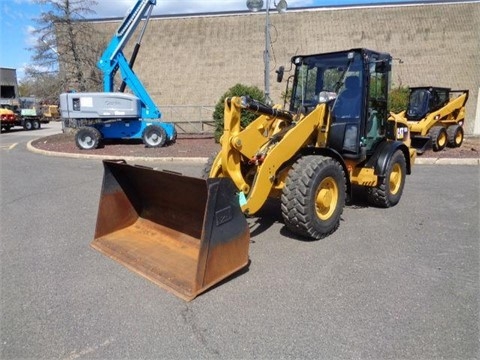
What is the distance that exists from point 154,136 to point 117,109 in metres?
1.53

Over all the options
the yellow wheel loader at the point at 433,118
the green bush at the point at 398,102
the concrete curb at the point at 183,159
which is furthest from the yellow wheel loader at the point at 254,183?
the green bush at the point at 398,102

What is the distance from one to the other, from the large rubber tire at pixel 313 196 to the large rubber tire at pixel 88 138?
10.1 meters

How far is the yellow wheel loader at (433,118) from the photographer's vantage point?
478 inches

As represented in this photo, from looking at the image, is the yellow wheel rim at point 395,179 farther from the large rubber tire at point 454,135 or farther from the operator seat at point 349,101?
the large rubber tire at point 454,135

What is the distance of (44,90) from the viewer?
18.2 meters

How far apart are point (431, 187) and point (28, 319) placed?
7288 millimetres

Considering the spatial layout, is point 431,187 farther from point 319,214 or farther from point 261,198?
point 261,198

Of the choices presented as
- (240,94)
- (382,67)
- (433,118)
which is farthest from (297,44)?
(382,67)

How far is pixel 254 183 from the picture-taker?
4266 millimetres

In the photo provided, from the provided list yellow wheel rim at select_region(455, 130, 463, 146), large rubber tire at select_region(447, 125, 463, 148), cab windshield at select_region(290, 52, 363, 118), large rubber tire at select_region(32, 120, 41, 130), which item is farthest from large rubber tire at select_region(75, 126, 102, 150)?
large rubber tire at select_region(32, 120, 41, 130)

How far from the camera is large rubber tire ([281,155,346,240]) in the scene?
4.38 m

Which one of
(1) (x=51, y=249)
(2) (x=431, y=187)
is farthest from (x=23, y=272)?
(2) (x=431, y=187)

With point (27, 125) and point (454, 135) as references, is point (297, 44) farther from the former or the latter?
point (27, 125)

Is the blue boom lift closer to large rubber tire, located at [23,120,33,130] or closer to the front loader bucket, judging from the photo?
the front loader bucket
